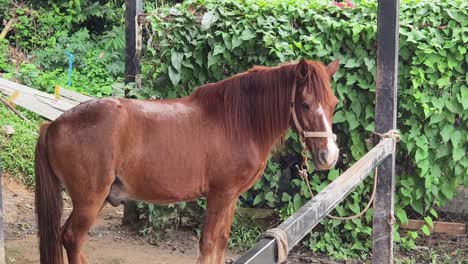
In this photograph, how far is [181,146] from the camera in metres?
3.75

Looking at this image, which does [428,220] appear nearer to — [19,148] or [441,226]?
[441,226]

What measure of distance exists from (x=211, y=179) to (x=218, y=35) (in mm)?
1511

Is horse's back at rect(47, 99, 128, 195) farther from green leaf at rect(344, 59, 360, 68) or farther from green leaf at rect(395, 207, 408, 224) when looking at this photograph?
green leaf at rect(395, 207, 408, 224)

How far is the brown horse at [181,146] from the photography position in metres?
3.53

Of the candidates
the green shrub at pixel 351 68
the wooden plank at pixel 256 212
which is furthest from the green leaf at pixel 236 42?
the wooden plank at pixel 256 212

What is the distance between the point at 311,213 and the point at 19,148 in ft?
17.7

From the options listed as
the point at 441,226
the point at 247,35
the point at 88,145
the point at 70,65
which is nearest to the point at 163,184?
the point at 88,145

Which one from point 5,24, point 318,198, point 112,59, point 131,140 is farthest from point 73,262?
point 5,24

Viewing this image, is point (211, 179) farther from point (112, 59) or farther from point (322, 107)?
point (112, 59)

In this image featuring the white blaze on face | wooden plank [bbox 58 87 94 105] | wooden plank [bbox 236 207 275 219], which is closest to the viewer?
the white blaze on face

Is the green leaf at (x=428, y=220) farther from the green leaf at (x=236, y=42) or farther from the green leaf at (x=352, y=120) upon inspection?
the green leaf at (x=236, y=42)

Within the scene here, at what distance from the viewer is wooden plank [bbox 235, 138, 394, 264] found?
1.63 meters

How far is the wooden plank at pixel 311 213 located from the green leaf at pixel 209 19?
2062 mm

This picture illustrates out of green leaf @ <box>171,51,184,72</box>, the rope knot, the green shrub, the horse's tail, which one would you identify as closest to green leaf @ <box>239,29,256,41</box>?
the green shrub
